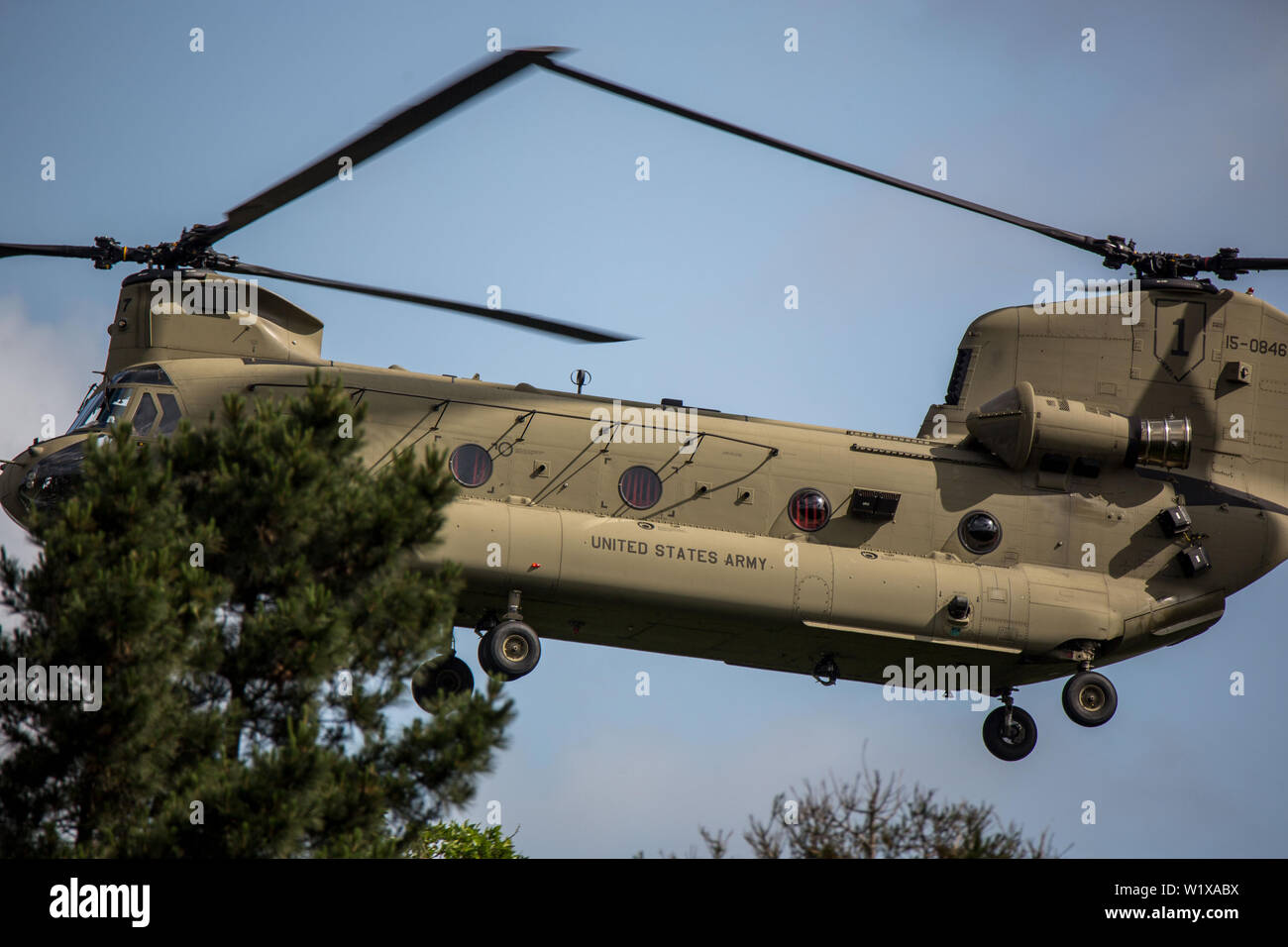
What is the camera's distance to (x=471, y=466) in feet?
71.2

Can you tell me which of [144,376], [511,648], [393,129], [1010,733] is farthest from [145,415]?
[1010,733]

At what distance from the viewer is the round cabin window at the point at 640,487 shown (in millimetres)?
22156

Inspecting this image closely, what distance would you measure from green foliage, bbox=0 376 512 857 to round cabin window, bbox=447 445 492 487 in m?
4.39

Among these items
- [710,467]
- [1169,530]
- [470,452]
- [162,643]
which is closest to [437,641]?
[162,643]

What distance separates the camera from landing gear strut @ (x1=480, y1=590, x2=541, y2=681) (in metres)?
21.0

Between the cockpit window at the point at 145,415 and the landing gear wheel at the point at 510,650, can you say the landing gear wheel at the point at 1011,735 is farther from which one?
the cockpit window at the point at 145,415

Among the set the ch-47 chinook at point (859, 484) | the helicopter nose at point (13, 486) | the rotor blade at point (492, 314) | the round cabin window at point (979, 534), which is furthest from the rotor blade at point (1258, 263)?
the helicopter nose at point (13, 486)

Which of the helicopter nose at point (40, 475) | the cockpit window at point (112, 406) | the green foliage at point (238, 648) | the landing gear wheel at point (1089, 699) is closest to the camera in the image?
the green foliage at point (238, 648)

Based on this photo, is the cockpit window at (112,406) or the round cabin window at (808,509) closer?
the cockpit window at (112,406)

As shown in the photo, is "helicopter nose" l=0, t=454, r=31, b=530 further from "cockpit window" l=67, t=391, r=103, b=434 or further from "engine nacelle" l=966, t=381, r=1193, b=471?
"engine nacelle" l=966, t=381, r=1193, b=471

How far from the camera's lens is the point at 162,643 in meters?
15.0

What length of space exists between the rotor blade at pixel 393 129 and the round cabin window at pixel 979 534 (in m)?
10.6

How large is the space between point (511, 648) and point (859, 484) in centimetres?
579
